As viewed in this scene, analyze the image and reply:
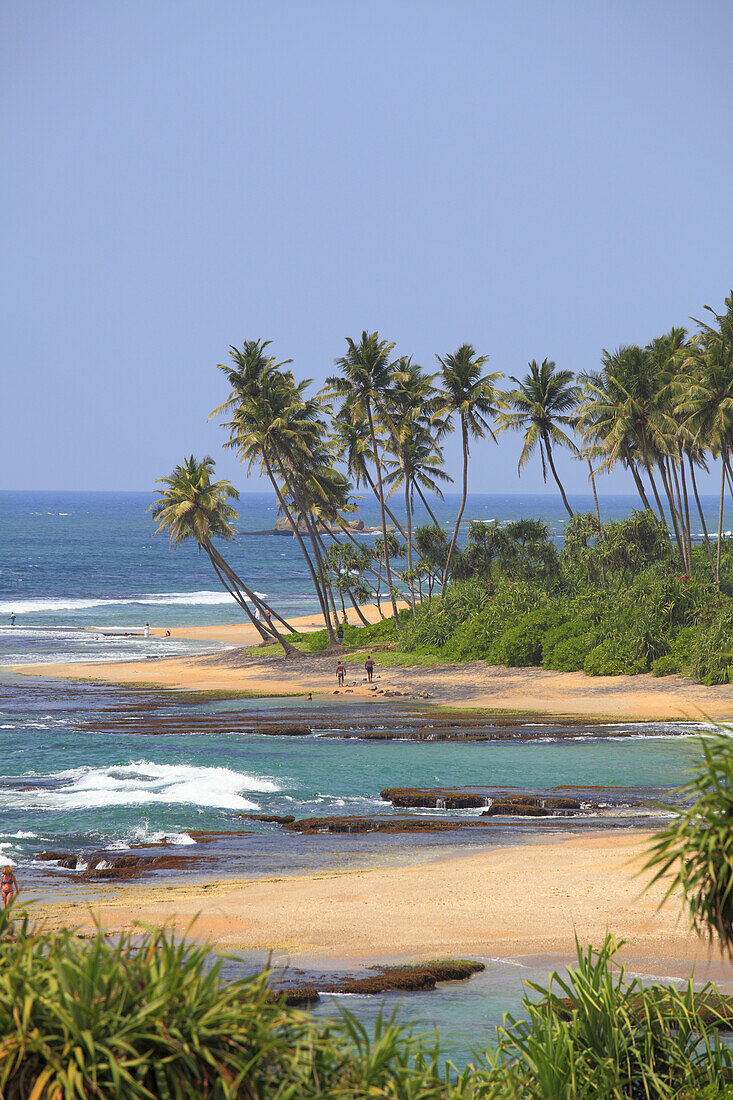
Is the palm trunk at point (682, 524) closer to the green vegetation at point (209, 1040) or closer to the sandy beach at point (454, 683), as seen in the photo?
the sandy beach at point (454, 683)

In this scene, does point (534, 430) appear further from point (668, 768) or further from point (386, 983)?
point (386, 983)

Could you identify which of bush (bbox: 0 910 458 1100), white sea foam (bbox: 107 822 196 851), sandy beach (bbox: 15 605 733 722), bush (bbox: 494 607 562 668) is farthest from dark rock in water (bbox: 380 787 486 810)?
bush (bbox: 494 607 562 668)

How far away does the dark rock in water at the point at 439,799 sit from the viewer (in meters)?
→ 23.7

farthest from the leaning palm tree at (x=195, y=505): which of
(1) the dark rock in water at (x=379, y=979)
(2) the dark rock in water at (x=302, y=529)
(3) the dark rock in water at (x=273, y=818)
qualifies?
(2) the dark rock in water at (x=302, y=529)

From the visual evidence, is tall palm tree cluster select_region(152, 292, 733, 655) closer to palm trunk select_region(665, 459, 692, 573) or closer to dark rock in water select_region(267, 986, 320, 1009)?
palm trunk select_region(665, 459, 692, 573)

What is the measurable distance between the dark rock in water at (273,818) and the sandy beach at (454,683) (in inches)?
546

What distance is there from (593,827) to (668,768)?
5.69 metres

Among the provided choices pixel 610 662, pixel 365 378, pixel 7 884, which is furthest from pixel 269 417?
pixel 7 884

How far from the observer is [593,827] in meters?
21.4

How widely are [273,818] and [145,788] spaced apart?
453cm

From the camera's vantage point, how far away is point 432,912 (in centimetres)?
1625

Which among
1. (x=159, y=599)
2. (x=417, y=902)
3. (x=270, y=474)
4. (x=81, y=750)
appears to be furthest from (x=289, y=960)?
(x=159, y=599)

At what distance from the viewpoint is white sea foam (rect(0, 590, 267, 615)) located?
257 ft

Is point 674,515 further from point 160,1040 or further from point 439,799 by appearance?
point 160,1040
